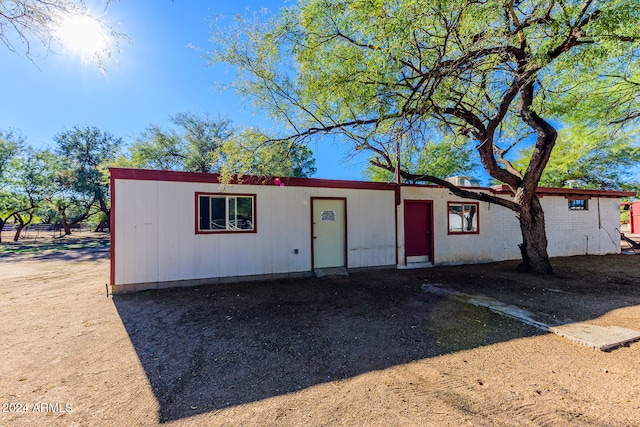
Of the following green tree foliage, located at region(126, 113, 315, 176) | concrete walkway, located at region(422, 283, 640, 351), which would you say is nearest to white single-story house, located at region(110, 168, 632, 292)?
concrete walkway, located at region(422, 283, 640, 351)

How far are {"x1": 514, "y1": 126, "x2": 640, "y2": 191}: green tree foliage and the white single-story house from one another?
4347mm

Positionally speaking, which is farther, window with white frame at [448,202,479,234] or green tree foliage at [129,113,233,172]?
green tree foliage at [129,113,233,172]

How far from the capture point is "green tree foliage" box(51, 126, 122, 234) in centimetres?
1781

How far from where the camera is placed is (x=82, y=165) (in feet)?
60.8

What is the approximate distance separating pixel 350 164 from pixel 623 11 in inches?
186

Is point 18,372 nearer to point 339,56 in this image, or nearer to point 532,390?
point 532,390

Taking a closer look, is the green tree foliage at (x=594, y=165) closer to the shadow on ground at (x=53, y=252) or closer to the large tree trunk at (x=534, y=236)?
the large tree trunk at (x=534, y=236)

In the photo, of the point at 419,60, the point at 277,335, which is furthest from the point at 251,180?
the point at 419,60

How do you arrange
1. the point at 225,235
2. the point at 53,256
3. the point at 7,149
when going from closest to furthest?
the point at 225,235, the point at 53,256, the point at 7,149

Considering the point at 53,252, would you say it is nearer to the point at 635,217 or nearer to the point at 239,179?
the point at 239,179

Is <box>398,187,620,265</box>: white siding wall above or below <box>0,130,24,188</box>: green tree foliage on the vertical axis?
below

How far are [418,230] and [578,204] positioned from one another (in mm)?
7593

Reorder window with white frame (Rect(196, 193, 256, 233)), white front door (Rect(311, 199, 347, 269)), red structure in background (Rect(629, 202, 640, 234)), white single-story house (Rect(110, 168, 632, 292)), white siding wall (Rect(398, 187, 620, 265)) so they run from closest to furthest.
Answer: white single-story house (Rect(110, 168, 632, 292)) → window with white frame (Rect(196, 193, 256, 233)) → white front door (Rect(311, 199, 347, 269)) → white siding wall (Rect(398, 187, 620, 265)) → red structure in background (Rect(629, 202, 640, 234))

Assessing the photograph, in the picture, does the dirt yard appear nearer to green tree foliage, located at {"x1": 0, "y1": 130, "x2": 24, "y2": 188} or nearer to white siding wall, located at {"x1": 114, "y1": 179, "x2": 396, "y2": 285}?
white siding wall, located at {"x1": 114, "y1": 179, "x2": 396, "y2": 285}
